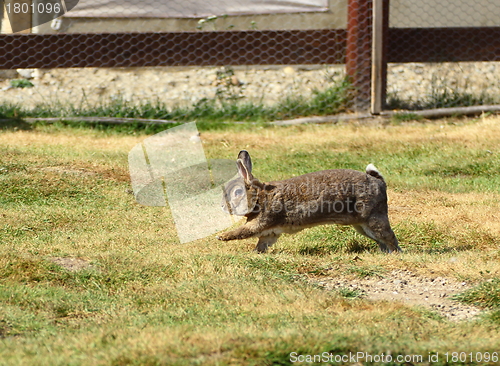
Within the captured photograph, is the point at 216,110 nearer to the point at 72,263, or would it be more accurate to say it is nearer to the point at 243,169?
the point at 243,169

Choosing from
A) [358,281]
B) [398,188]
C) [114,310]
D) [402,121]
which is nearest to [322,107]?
[402,121]

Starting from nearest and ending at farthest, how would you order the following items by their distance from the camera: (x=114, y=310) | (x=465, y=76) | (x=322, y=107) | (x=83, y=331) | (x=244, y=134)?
(x=83, y=331), (x=114, y=310), (x=244, y=134), (x=322, y=107), (x=465, y=76)

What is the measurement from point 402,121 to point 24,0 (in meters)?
5.50

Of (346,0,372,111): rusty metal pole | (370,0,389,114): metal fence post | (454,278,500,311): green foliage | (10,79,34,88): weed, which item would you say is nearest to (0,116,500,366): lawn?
(454,278,500,311): green foliage

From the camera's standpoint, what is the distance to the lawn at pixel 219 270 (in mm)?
3102

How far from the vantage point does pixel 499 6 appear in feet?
32.9

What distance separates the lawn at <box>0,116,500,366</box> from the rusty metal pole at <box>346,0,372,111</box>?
1.58 metres

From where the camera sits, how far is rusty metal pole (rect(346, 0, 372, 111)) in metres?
9.22

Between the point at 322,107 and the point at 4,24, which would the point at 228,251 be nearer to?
the point at 322,107

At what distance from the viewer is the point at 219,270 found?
14.2ft

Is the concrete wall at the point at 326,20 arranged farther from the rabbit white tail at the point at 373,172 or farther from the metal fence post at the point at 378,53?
the rabbit white tail at the point at 373,172

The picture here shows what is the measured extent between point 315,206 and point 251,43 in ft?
16.1

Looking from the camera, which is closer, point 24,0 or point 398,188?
point 398,188

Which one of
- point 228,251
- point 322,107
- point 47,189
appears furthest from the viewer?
point 322,107
